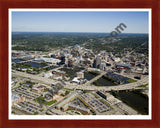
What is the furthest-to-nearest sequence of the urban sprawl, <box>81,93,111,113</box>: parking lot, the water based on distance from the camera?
the water → <box>81,93,111,113</box>: parking lot → the urban sprawl

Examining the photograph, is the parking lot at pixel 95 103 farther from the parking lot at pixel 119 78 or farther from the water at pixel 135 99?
the parking lot at pixel 119 78

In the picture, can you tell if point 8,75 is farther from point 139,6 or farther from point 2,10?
point 139,6

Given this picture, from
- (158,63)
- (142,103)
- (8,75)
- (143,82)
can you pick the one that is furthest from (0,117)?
(143,82)

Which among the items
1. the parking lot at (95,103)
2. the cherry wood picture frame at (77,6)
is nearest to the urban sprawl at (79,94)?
the parking lot at (95,103)

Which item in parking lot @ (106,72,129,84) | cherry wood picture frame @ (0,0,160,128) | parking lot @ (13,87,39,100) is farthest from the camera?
parking lot @ (106,72,129,84)

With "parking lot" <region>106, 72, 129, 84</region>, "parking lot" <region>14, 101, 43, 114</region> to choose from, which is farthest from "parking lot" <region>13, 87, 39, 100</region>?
"parking lot" <region>106, 72, 129, 84</region>

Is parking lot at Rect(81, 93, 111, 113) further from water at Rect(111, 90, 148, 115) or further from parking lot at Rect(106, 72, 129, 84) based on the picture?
parking lot at Rect(106, 72, 129, 84)
